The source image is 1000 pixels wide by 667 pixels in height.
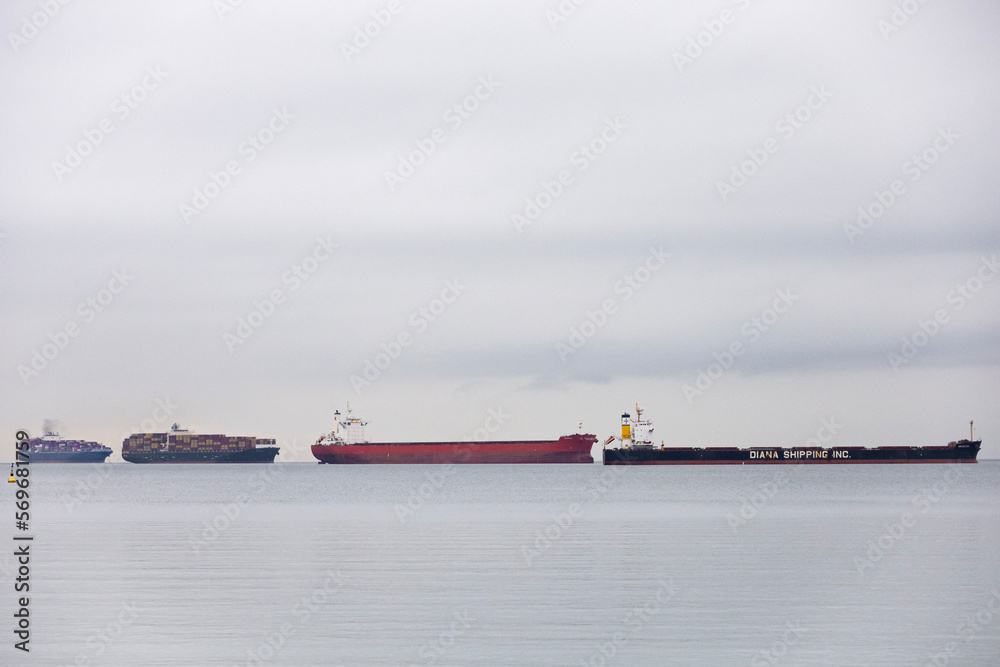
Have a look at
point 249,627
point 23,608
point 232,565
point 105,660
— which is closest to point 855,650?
point 249,627

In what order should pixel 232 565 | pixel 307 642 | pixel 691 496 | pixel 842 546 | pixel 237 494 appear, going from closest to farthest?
pixel 307 642
pixel 232 565
pixel 842 546
pixel 691 496
pixel 237 494

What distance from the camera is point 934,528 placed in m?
49.7

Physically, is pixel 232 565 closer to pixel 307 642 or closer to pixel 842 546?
pixel 307 642

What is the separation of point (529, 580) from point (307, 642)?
9.33 meters

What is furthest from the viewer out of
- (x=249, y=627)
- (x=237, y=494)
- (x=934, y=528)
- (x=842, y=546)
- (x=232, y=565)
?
(x=237, y=494)
